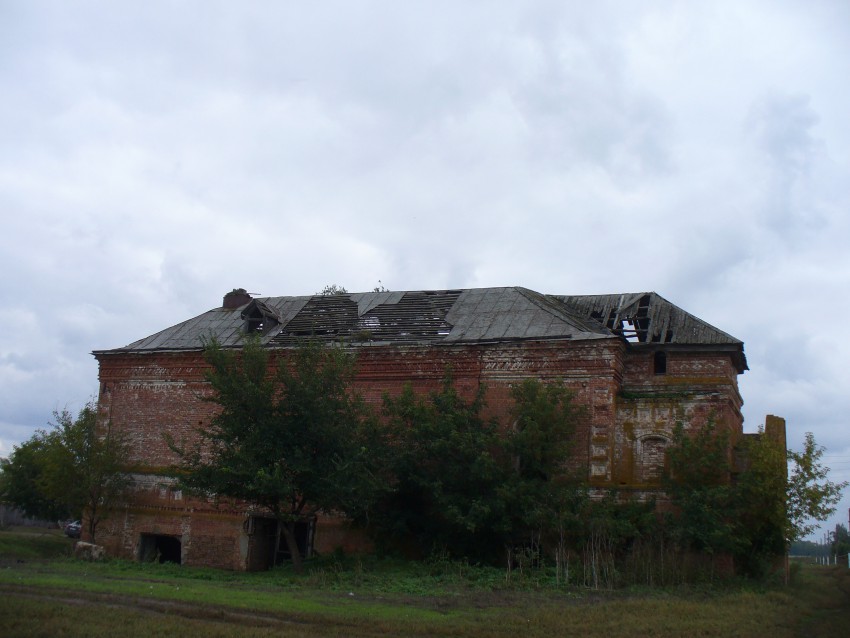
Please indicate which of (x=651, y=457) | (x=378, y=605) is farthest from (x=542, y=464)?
(x=378, y=605)

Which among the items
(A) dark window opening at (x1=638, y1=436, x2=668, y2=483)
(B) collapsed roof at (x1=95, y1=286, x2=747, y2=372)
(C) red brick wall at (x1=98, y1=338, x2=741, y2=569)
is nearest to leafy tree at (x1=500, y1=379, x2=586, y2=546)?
(C) red brick wall at (x1=98, y1=338, x2=741, y2=569)

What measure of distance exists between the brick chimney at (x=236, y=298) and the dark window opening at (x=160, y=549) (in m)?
8.67

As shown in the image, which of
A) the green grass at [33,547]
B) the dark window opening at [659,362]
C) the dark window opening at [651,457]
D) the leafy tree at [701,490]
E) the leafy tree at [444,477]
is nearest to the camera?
the leafy tree at [701,490]

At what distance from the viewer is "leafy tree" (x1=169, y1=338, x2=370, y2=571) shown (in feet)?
67.8

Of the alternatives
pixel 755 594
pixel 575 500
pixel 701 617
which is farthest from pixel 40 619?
pixel 755 594

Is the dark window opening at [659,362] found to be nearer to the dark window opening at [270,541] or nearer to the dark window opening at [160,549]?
the dark window opening at [270,541]

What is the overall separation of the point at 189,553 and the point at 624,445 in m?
13.3

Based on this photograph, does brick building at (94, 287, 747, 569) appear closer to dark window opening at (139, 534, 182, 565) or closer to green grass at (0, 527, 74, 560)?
dark window opening at (139, 534, 182, 565)

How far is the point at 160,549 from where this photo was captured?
27.3 meters

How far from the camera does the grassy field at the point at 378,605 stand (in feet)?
42.9

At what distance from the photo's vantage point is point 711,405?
22.5m

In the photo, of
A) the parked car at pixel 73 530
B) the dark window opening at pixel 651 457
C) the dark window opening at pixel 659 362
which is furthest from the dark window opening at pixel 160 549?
the dark window opening at pixel 659 362

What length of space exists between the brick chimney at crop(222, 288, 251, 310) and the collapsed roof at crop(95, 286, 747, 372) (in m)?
0.50

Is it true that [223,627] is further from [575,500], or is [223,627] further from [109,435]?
A: [109,435]
